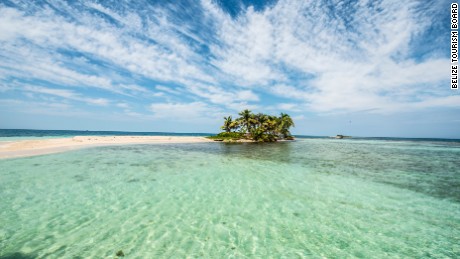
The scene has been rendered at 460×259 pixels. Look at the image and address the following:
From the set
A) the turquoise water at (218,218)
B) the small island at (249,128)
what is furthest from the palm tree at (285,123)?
the turquoise water at (218,218)

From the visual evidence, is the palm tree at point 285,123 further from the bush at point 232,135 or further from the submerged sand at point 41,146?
the submerged sand at point 41,146

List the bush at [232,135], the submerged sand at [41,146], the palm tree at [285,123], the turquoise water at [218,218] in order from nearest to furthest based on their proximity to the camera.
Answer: the turquoise water at [218,218], the submerged sand at [41,146], the bush at [232,135], the palm tree at [285,123]

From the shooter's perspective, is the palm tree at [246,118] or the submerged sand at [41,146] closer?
the submerged sand at [41,146]

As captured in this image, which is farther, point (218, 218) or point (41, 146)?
point (41, 146)

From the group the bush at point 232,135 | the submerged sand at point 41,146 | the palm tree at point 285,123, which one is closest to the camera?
the submerged sand at point 41,146

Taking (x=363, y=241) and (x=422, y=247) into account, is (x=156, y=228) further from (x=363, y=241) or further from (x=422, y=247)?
(x=422, y=247)

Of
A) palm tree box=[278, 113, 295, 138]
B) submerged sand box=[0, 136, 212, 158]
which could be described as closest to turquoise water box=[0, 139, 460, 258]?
submerged sand box=[0, 136, 212, 158]

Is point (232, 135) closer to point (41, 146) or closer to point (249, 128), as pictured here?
point (249, 128)

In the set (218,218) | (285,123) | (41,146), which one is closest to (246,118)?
(285,123)

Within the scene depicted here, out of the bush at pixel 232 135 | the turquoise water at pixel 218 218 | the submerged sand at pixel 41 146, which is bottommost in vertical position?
the turquoise water at pixel 218 218

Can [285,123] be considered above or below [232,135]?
above

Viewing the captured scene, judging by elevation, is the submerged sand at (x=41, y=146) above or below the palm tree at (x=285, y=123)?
below

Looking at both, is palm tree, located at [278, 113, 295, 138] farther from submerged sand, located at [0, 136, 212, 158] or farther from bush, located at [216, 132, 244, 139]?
submerged sand, located at [0, 136, 212, 158]

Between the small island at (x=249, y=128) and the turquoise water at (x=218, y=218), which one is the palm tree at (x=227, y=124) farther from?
the turquoise water at (x=218, y=218)
